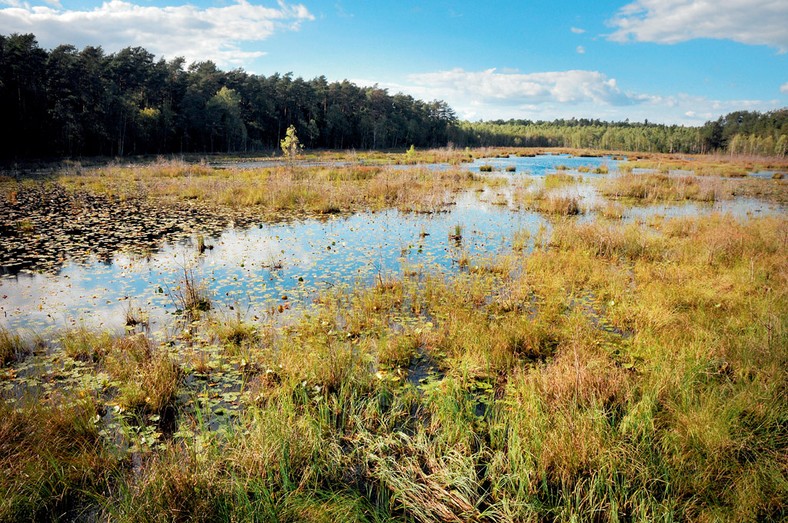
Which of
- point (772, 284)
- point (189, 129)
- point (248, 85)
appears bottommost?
point (772, 284)

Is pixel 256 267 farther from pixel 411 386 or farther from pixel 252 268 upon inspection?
pixel 411 386

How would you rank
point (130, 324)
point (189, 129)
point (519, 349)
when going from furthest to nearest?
point (189, 129) < point (130, 324) < point (519, 349)

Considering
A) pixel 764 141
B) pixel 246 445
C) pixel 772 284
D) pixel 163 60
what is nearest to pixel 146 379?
pixel 246 445

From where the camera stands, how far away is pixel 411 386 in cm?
491

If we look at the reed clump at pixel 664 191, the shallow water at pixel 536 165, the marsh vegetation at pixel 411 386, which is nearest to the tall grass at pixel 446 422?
the marsh vegetation at pixel 411 386

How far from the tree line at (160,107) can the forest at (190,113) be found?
0.11 meters

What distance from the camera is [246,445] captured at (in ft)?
11.5

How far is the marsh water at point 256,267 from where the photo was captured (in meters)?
7.21

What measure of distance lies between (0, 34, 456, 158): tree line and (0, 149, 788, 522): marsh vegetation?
36682 mm

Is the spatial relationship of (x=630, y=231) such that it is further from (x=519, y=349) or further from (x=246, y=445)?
(x=246, y=445)

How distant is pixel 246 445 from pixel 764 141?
100 m

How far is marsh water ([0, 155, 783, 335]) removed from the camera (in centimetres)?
721

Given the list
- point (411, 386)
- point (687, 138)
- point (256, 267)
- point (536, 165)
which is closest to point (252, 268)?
point (256, 267)

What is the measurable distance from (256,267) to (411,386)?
619 centimetres
